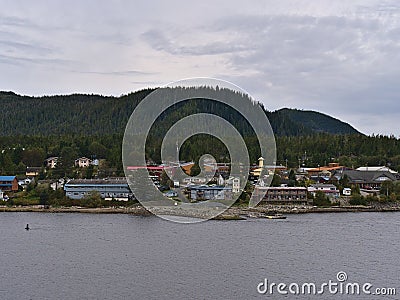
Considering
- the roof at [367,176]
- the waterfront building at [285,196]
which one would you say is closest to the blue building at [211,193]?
the waterfront building at [285,196]

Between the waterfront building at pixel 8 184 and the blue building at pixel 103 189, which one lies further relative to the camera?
the waterfront building at pixel 8 184

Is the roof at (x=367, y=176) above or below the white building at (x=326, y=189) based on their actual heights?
above

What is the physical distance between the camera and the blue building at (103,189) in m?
13.1

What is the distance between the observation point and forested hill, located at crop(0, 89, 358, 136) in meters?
28.7

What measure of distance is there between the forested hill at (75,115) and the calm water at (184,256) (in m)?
16.2

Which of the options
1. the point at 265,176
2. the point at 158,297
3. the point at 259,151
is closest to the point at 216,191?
the point at 265,176

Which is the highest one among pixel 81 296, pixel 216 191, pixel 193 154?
pixel 193 154

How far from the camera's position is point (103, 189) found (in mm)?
13266

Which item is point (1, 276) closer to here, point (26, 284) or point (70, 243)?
point (26, 284)

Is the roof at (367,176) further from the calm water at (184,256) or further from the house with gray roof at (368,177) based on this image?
the calm water at (184,256)

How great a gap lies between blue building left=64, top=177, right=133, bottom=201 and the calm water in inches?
91.2

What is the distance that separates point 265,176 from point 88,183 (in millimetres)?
4369

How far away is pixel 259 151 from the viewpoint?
1864cm

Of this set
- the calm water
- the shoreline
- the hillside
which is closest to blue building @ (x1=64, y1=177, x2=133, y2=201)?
the shoreline
